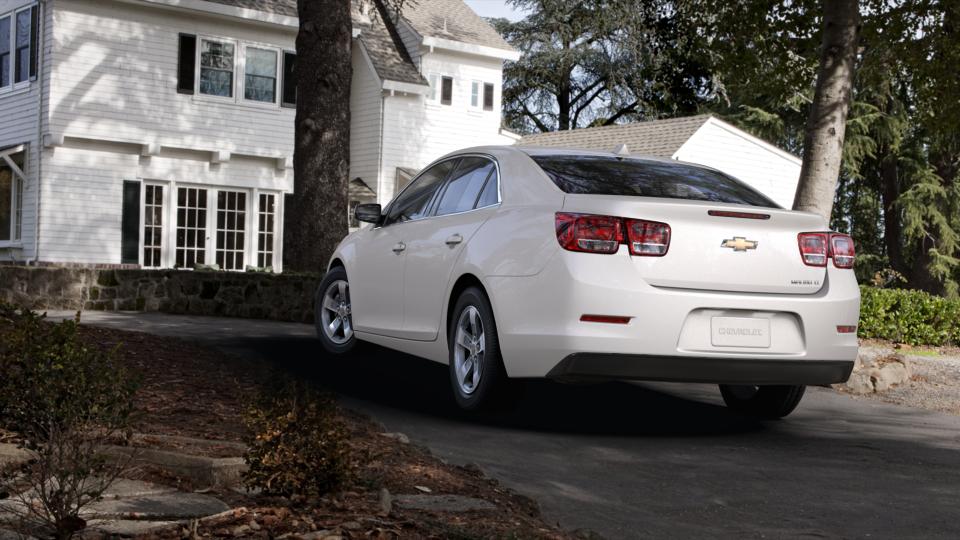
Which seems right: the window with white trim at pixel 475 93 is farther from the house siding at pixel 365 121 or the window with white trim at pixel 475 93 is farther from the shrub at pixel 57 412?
the shrub at pixel 57 412

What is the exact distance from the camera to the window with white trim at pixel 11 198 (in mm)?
24969

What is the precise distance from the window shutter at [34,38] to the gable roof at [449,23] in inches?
344

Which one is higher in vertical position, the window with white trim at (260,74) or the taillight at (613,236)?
the window with white trim at (260,74)

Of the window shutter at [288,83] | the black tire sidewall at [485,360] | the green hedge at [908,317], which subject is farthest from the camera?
the window shutter at [288,83]

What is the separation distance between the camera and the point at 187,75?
24.8m

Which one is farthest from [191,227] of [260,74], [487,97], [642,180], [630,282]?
[630,282]

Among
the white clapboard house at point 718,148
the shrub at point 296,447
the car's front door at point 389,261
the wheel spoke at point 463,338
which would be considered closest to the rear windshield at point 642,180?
the wheel spoke at point 463,338

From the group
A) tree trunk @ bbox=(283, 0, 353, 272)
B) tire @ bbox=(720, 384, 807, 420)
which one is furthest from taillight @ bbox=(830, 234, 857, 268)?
tree trunk @ bbox=(283, 0, 353, 272)

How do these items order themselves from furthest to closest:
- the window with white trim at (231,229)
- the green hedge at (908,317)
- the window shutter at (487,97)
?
the window shutter at (487,97) → the window with white trim at (231,229) → the green hedge at (908,317)

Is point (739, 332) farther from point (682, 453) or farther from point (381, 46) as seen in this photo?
point (381, 46)

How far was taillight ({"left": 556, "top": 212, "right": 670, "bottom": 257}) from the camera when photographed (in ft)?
21.5

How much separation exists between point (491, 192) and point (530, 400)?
163cm

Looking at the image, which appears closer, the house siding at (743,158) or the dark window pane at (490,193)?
the dark window pane at (490,193)

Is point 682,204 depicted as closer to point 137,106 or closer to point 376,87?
point 137,106
